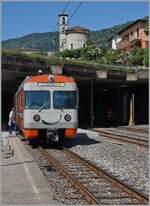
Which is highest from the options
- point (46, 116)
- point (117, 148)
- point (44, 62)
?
point (44, 62)

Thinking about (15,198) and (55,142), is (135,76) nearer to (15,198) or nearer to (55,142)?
(55,142)

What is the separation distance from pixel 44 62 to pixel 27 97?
617 inches

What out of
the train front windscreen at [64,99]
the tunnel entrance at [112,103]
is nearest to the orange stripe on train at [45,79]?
the train front windscreen at [64,99]

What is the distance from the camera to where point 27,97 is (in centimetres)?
2070

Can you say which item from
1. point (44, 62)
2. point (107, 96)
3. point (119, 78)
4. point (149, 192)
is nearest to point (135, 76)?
point (119, 78)

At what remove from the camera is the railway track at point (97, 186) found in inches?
368

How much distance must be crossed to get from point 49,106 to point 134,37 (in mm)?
88557

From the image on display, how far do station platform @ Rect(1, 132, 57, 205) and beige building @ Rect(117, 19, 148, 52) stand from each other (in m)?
84.9

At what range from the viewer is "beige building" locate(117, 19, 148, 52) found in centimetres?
10169

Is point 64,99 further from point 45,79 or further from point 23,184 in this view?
point 23,184

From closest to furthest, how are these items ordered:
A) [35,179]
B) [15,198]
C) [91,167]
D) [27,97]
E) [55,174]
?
Result: [15,198]
[35,179]
[55,174]
[91,167]
[27,97]

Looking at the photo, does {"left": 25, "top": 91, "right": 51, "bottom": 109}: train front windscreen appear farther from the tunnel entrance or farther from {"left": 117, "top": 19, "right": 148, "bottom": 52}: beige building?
{"left": 117, "top": 19, "right": 148, "bottom": 52}: beige building

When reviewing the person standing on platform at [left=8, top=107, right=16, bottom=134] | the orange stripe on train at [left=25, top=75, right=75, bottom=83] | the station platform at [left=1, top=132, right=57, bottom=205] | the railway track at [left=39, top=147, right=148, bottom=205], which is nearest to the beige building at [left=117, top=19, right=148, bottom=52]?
the person standing on platform at [left=8, top=107, right=16, bottom=134]

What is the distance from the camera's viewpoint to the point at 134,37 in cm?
10719
